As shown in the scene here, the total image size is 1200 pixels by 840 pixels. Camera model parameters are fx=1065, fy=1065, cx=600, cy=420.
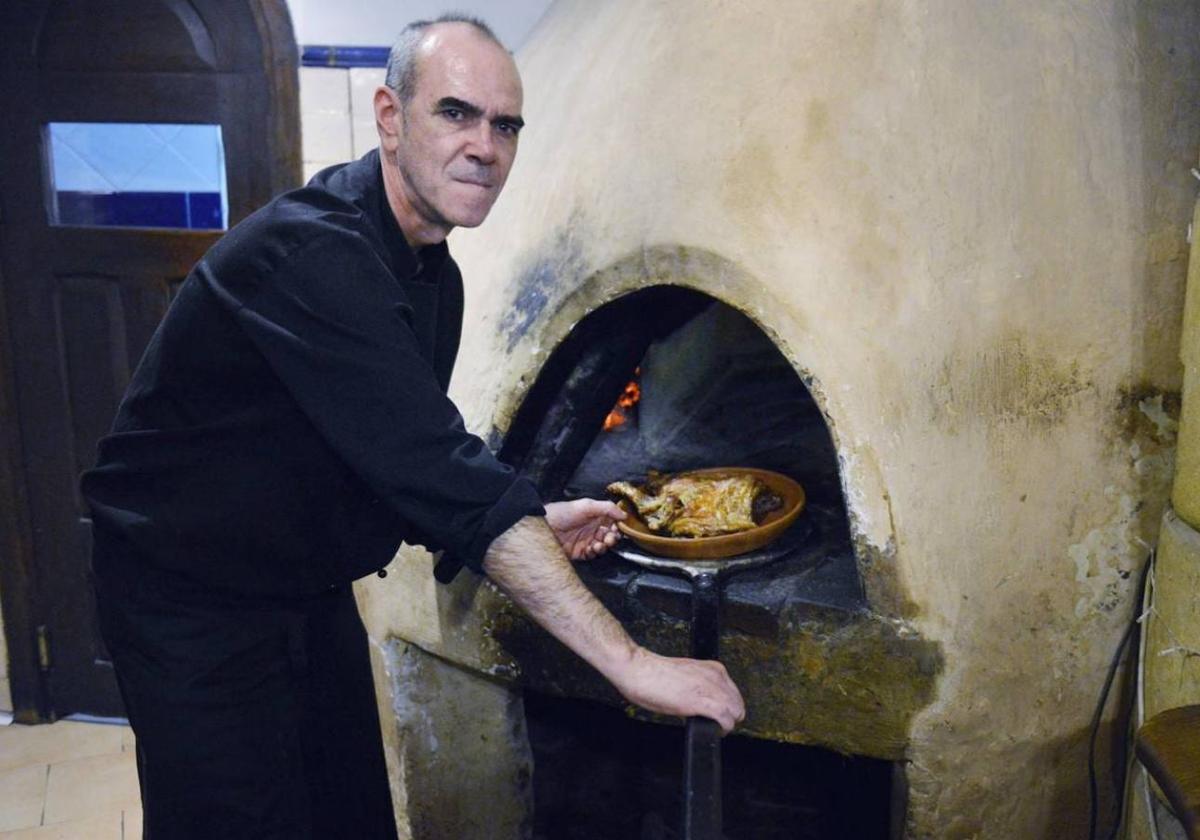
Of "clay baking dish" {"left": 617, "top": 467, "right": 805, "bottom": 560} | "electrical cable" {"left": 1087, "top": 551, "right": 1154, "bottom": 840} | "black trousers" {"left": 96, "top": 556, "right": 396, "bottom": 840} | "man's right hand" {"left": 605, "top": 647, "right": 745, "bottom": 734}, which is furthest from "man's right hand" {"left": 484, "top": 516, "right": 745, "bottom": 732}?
"electrical cable" {"left": 1087, "top": 551, "right": 1154, "bottom": 840}

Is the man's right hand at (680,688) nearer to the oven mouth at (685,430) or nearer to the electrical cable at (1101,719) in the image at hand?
the oven mouth at (685,430)

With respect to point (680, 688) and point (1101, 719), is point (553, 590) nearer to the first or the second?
point (680, 688)

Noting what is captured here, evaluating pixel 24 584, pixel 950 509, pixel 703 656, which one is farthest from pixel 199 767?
pixel 24 584

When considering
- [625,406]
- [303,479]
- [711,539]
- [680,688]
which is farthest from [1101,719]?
[303,479]

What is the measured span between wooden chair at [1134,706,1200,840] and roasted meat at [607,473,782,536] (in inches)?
35.3

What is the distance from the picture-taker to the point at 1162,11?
7.02 ft

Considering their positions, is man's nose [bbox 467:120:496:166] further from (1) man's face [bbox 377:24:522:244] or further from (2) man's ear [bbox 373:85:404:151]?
(2) man's ear [bbox 373:85:404:151]

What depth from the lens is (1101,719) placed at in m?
2.16

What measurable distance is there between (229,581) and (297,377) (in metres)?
0.44

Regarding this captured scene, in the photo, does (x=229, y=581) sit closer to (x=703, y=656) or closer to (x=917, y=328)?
(x=703, y=656)

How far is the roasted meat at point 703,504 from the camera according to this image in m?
2.29

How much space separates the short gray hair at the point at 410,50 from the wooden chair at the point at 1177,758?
1.46 metres

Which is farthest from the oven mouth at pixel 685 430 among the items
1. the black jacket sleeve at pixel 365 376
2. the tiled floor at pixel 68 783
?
the tiled floor at pixel 68 783

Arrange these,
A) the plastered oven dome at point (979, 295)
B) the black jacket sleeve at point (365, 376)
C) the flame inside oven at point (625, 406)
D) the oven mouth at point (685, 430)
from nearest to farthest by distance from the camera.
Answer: the black jacket sleeve at point (365, 376)
the plastered oven dome at point (979, 295)
the oven mouth at point (685, 430)
the flame inside oven at point (625, 406)
